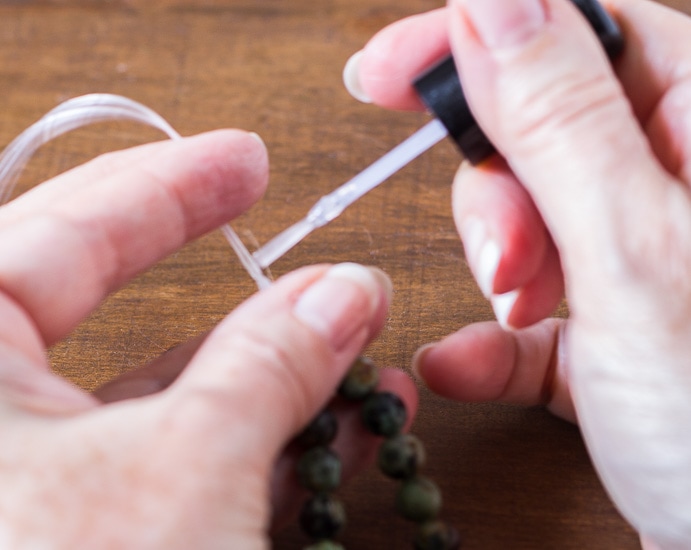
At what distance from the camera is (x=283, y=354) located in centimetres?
60

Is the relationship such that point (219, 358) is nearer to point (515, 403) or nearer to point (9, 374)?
point (9, 374)

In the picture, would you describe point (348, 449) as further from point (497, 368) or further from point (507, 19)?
point (507, 19)

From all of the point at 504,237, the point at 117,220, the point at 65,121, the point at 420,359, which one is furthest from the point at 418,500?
the point at 65,121

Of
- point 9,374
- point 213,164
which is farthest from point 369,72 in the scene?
point 9,374

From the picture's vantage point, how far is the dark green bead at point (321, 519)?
0.66 m

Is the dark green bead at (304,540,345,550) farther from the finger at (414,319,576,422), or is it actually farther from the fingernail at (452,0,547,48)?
the fingernail at (452,0,547,48)

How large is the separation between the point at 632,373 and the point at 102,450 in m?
0.43

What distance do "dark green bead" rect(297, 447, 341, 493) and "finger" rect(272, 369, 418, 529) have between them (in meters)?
0.04

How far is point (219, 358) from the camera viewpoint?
1.94ft

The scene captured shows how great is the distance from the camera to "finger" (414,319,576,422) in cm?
82

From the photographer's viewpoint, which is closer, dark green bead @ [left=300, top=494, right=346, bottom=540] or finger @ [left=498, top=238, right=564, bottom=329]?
dark green bead @ [left=300, top=494, right=346, bottom=540]

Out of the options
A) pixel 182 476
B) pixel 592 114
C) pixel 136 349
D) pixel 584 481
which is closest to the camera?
pixel 182 476

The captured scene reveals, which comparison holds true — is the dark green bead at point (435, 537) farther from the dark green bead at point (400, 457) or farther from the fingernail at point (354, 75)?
the fingernail at point (354, 75)

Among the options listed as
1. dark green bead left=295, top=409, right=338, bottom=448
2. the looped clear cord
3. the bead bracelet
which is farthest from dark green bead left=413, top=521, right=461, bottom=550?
the looped clear cord
